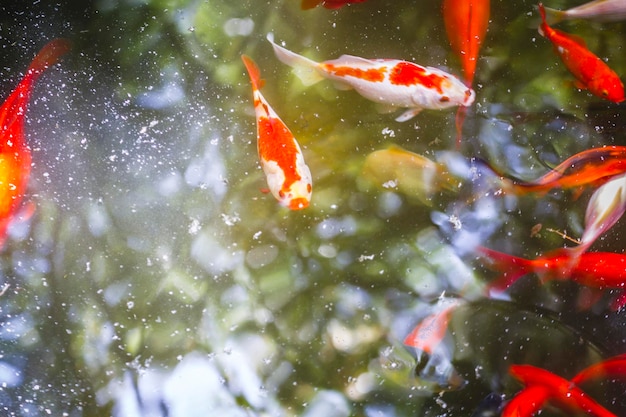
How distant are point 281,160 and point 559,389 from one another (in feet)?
3.56

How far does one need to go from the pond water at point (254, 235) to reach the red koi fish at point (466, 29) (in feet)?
0.09

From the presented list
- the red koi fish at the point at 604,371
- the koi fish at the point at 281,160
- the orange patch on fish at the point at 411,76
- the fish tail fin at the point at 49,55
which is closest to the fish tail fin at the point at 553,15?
the orange patch on fish at the point at 411,76

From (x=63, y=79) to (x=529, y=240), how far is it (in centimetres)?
152

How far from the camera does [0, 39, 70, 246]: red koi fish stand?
168cm

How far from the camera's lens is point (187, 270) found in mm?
Answer: 1732

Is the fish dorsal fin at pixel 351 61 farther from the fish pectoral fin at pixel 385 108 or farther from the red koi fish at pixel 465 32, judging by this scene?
the red koi fish at pixel 465 32

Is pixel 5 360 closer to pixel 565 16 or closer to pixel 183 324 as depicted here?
pixel 183 324

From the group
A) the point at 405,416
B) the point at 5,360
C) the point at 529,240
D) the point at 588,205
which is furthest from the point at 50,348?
the point at 588,205

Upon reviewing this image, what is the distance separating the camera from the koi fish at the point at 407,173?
5.89 ft

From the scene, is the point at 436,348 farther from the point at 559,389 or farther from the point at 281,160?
the point at 281,160

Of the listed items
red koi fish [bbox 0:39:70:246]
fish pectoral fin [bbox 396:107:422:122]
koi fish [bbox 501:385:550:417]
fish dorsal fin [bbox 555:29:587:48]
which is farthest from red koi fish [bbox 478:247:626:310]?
red koi fish [bbox 0:39:70:246]

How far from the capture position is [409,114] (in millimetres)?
1771

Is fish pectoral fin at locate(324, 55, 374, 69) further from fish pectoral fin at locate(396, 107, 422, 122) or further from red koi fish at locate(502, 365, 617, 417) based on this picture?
red koi fish at locate(502, 365, 617, 417)

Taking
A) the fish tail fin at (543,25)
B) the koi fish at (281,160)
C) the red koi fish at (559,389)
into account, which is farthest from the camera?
the fish tail fin at (543,25)
